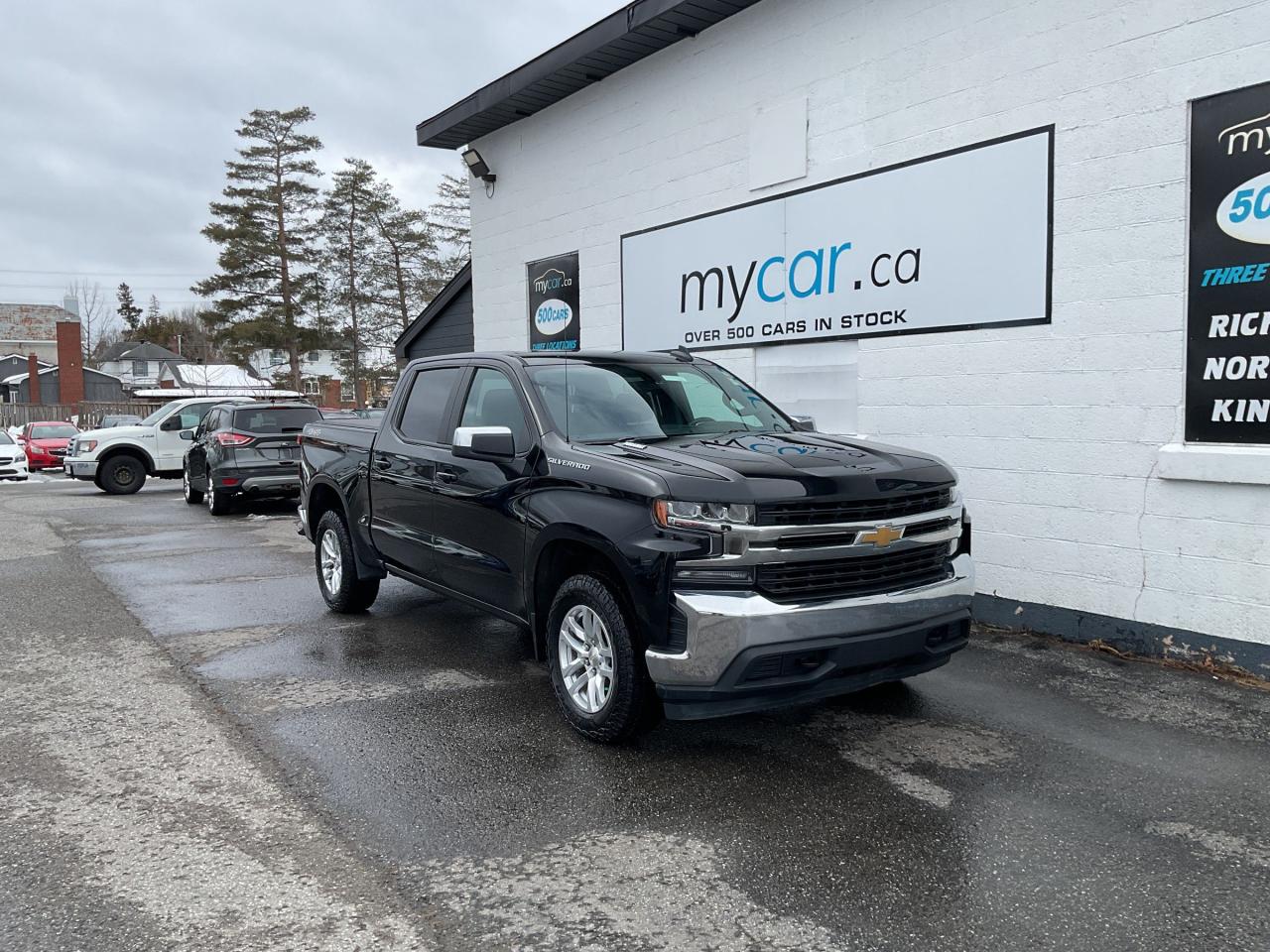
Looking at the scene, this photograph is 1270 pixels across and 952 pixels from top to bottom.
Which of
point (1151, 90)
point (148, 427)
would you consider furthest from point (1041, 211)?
point (148, 427)

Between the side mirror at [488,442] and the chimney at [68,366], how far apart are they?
5521cm

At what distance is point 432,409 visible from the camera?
6406 millimetres

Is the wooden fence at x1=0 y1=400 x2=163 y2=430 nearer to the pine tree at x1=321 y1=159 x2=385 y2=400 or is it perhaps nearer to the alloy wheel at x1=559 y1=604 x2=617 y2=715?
the pine tree at x1=321 y1=159 x2=385 y2=400

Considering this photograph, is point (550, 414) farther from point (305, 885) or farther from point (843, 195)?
point (843, 195)

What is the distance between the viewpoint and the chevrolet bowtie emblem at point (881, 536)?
4.44 metres

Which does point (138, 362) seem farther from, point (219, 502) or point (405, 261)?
point (219, 502)

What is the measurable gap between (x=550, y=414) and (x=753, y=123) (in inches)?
198

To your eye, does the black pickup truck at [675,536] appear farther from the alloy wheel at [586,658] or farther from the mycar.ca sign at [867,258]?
the mycar.ca sign at [867,258]

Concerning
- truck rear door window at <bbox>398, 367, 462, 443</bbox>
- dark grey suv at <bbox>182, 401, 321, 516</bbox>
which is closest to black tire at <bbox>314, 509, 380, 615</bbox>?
truck rear door window at <bbox>398, 367, 462, 443</bbox>

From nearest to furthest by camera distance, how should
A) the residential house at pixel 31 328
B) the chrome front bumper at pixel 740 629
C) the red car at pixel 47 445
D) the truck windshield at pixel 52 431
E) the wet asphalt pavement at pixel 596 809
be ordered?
the wet asphalt pavement at pixel 596 809 → the chrome front bumper at pixel 740 629 → the red car at pixel 47 445 → the truck windshield at pixel 52 431 → the residential house at pixel 31 328

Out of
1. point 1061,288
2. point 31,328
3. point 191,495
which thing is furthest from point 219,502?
point 31,328

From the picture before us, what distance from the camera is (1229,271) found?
19.3 ft

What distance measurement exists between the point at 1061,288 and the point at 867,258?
1.80 m

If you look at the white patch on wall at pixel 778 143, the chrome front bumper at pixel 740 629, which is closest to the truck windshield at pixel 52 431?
the white patch on wall at pixel 778 143
